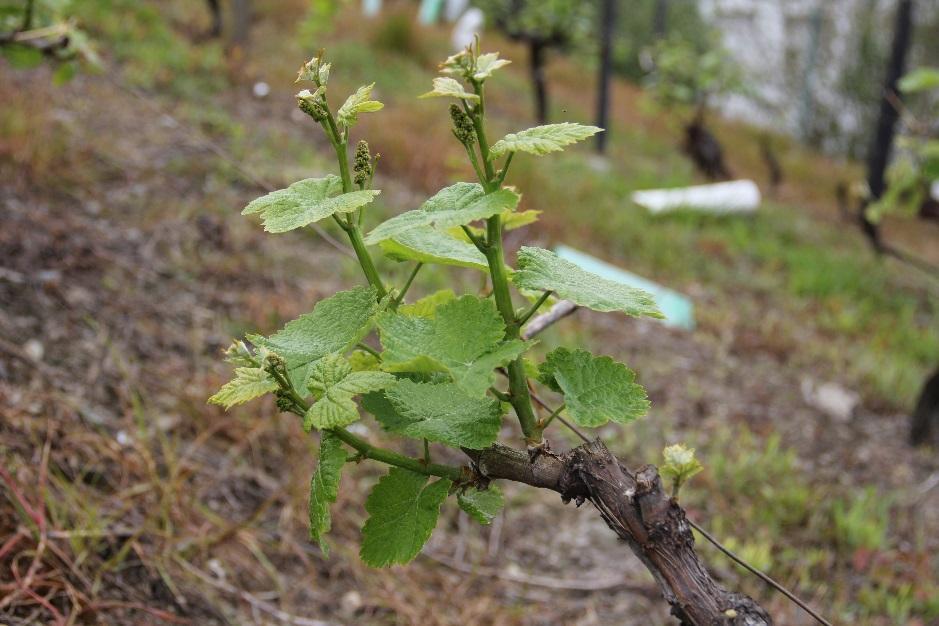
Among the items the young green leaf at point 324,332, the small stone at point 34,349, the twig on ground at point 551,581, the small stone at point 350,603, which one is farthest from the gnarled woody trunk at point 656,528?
the small stone at point 34,349

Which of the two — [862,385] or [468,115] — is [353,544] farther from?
[862,385]

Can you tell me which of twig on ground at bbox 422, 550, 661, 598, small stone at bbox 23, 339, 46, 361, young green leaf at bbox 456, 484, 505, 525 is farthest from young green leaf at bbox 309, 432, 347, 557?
small stone at bbox 23, 339, 46, 361

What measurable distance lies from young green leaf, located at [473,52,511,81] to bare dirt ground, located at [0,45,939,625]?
1060 mm

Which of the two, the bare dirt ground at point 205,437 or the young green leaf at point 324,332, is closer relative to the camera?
the young green leaf at point 324,332

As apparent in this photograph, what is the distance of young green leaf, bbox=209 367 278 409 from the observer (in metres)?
0.82

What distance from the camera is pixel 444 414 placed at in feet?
2.77

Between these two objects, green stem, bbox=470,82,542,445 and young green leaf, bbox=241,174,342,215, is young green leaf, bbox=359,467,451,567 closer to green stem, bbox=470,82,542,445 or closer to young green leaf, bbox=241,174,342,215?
green stem, bbox=470,82,542,445

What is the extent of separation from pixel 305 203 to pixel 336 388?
188 millimetres

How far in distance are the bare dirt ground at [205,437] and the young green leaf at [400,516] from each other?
753 mm

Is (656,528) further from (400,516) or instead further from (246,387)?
(246,387)

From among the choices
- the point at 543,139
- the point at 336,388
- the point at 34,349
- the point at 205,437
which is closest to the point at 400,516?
the point at 336,388

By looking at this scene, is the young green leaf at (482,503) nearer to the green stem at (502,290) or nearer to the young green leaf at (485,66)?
the green stem at (502,290)

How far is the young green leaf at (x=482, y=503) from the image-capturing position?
2.99 feet

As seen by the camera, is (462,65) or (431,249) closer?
(462,65)
